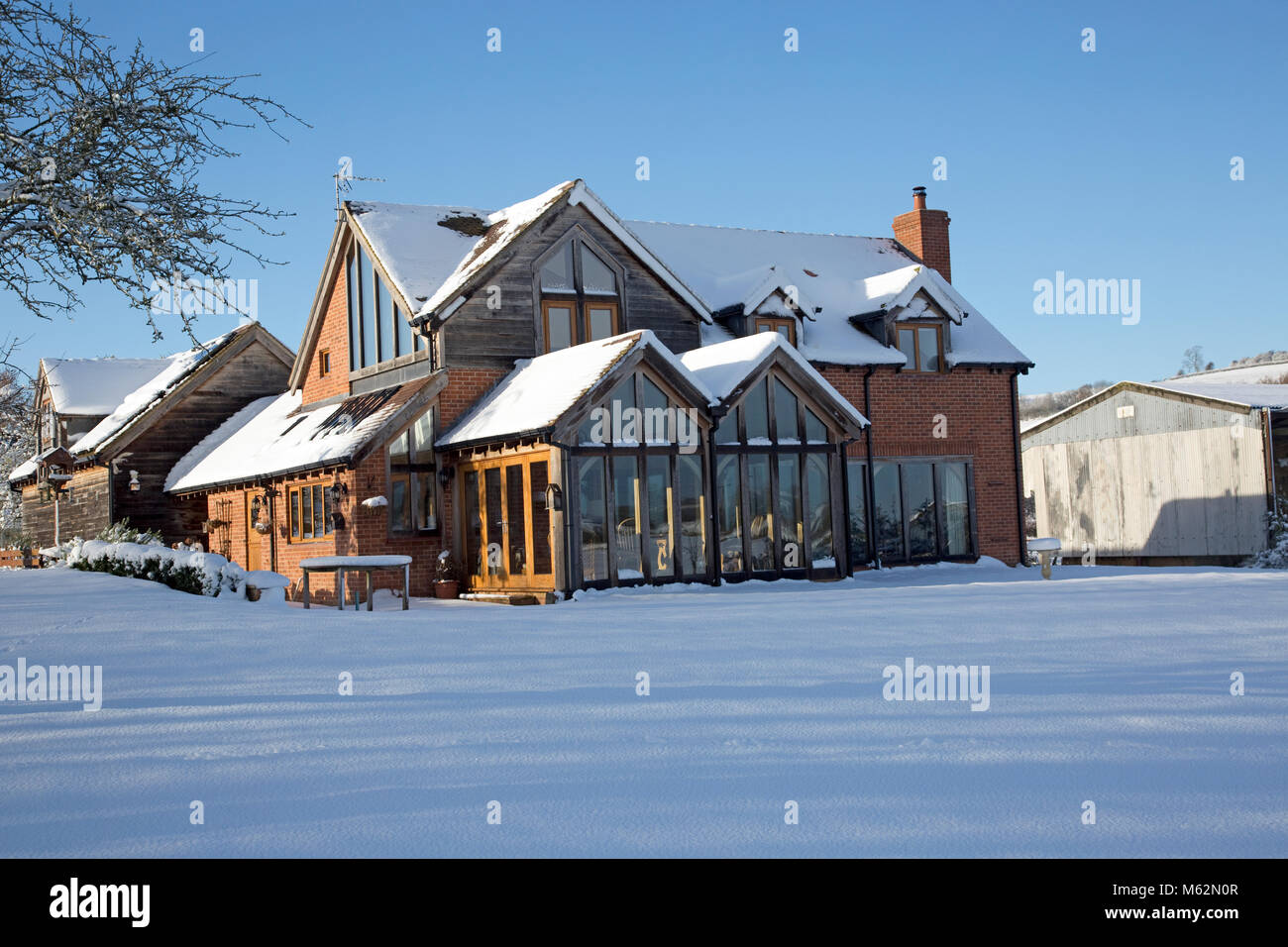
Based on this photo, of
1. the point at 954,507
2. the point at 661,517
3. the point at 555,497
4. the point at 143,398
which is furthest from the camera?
the point at 143,398

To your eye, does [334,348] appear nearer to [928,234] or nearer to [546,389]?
[546,389]

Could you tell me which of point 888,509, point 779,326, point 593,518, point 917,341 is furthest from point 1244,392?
point 593,518

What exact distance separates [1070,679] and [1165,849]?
3788mm

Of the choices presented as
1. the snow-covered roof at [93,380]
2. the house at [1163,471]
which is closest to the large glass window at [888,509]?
the house at [1163,471]

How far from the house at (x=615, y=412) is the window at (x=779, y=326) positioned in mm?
51

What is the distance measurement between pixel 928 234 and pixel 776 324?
7434 millimetres

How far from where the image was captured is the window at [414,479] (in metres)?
21.1

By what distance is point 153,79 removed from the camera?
9211mm

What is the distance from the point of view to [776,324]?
24672mm

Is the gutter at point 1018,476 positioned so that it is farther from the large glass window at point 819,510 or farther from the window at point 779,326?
the large glass window at point 819,510

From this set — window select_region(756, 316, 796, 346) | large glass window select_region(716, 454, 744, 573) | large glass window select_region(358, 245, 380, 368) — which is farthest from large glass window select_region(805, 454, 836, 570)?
large glass window select_region(358, 245, 380, 368)

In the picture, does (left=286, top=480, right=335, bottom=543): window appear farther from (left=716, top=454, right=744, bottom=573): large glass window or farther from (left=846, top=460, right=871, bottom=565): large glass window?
(left=846, top=460, right=871, bottom=565): large glass window
